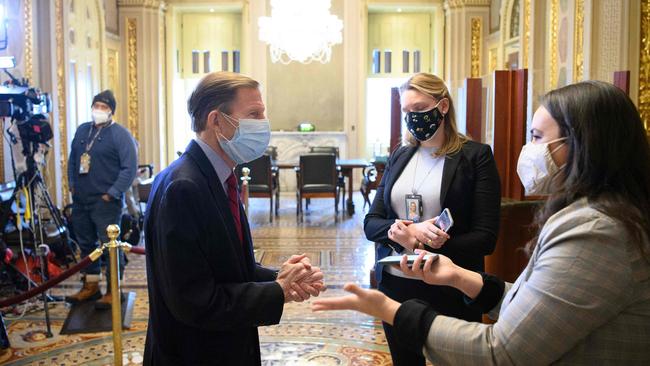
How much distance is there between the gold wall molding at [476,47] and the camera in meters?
13.2

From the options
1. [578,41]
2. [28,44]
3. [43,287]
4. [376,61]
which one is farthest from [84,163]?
[376,61]

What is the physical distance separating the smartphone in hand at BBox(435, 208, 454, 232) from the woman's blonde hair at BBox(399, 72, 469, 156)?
0.39 meters

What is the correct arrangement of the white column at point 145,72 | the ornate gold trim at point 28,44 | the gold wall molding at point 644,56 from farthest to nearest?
the white column at point 145,72, the ornate gold trim at point 28,44, the gold wall molding at point 644,56

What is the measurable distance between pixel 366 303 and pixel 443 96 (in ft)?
4.43

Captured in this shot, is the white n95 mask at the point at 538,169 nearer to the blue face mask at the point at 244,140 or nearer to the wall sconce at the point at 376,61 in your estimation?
the blue face mask at the point at 244,140

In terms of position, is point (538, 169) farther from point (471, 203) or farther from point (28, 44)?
point (28, 44)

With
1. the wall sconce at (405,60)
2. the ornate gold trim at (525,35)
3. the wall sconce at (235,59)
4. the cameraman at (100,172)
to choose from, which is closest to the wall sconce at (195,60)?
the wall sconce at (235,59)

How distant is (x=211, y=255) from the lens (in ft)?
5.94

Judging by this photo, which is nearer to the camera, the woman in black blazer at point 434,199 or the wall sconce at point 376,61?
the woman in black blazer at point 434,199

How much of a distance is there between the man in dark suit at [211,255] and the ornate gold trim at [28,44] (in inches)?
248

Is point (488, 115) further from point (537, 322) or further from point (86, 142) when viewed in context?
point (537, 322)

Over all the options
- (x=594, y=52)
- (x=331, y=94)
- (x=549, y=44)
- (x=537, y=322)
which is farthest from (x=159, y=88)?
(x=537, y=322)

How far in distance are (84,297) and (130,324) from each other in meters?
0.72

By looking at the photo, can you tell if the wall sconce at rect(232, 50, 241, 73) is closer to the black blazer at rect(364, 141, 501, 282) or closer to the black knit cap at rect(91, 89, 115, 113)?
the black knit cap at rect(91, 89, 115, 113)
